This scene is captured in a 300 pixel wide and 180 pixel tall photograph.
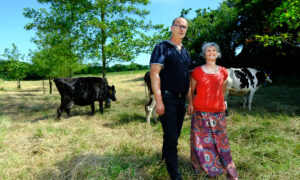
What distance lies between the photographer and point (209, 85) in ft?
9.59

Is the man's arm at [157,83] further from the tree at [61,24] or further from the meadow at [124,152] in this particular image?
the tree at [61,24]

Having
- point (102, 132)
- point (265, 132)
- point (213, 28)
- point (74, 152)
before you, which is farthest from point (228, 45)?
point (74, 152)

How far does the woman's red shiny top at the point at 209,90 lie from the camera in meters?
2.92

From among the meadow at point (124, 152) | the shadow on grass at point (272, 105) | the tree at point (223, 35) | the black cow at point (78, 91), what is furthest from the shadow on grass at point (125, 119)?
the tree at point (223, 35)

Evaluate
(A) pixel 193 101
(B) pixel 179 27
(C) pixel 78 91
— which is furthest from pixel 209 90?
(C) pixel 78 91

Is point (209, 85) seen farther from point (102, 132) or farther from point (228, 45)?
point (228, 45)

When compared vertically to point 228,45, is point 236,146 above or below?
below

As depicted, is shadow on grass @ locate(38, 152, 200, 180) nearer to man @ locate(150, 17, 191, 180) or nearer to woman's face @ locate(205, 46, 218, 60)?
man @ locate(150, 17, 191, 180)

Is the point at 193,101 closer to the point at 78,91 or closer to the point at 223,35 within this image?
the point at 78,91

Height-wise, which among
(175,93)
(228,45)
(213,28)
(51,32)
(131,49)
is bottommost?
(175,93)

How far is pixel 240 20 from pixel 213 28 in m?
2.87

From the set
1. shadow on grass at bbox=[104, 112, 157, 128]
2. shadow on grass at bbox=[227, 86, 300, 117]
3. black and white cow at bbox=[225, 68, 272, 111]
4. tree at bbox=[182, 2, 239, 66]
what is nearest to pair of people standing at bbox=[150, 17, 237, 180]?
shadow on grass at bbox=[104, 112, 157, 128]

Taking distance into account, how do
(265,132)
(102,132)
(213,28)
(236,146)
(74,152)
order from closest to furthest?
(74,152) → (236,146) → (265,132) → (102,132) → (213,28)

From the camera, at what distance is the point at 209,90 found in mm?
2934
